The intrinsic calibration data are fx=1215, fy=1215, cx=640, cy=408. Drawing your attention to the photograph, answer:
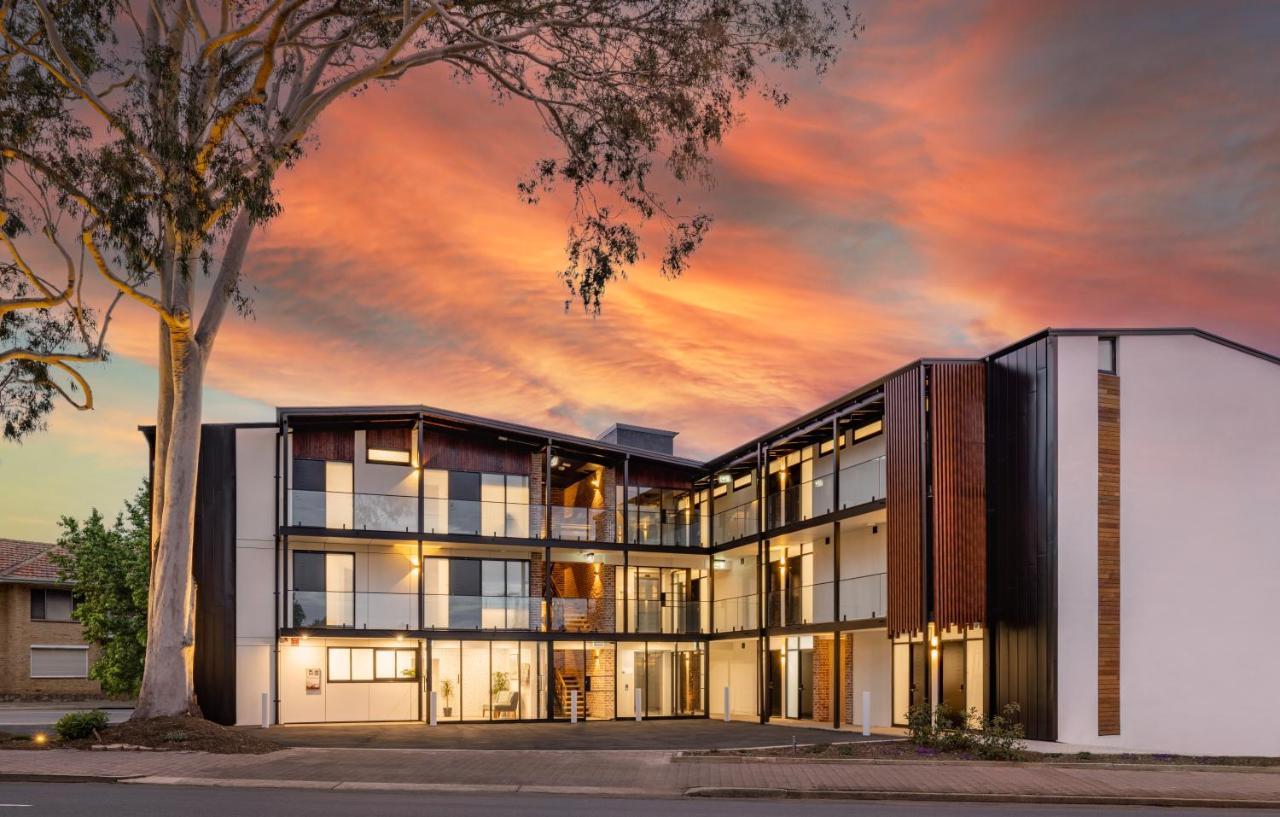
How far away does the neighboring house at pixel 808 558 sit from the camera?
2328 centimetres

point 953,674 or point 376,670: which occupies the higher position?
point 953,674

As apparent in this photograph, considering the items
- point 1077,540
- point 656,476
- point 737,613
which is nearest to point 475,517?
point 656,476

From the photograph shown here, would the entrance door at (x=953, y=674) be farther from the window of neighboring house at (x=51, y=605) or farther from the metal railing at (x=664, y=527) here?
the window of neighboring house at (x=51, y=605)

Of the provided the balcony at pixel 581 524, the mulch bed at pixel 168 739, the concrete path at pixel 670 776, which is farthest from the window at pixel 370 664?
the concrete path at pixel 670 776

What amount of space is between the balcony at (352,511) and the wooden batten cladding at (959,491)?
1436 centimetres

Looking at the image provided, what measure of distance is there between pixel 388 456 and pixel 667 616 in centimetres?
970

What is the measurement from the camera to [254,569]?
30.7 m

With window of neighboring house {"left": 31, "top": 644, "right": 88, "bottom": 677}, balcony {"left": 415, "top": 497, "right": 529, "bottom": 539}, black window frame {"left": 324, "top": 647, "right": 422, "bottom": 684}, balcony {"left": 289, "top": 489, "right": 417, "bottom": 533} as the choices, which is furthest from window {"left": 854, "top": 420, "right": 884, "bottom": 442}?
window of neighboring house {"left": 31, "top": 644, "right": 88, "bottom": 677}

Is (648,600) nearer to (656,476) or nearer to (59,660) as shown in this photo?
(656,476)

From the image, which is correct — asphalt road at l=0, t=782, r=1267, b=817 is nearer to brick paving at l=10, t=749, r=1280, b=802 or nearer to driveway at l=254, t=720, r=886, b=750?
brick paving at l=10, t=749, r=1280, b=802

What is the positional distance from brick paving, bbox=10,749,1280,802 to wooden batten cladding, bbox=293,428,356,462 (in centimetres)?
1294

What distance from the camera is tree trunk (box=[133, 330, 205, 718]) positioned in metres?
22.2

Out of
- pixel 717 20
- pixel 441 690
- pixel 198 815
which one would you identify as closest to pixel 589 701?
pixel 441 690

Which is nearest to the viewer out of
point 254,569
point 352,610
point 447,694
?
point 254,569
